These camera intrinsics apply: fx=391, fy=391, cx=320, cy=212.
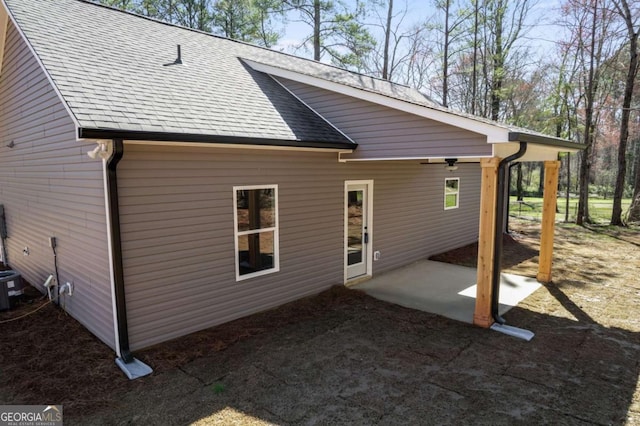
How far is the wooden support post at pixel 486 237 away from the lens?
5.35 m

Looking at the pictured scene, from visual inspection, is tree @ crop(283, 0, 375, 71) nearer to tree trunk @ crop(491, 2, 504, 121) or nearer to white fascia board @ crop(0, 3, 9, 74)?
tree trunk @ crop(491, 2, 504, 121)

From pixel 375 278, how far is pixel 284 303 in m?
2.48

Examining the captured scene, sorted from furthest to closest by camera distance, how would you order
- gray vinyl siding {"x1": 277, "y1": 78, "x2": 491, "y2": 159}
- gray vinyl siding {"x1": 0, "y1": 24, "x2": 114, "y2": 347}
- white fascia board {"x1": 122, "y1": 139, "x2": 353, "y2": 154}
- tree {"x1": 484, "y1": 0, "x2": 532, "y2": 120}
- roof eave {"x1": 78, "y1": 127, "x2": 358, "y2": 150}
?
1. tree {"x1": 484, "y1": 0, "x2": 532, "y2": 120}
2. gray vinyl siding {"x1": 277, "y1": 78, "x2": 491, "y2": 159}
3. gray vinyl siding {"x1": 0, "y1": 24, "x2": 114, "y2": 347}
4. white fascia board {"x1": 122, "y1": 139, "x2": 353, "y2": 154}
5. roof eave {"x1": 78, "y1": 127, "x2": 358, "y2": 150}

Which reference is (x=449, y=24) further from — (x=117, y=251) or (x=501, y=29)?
(x=117, y=251)

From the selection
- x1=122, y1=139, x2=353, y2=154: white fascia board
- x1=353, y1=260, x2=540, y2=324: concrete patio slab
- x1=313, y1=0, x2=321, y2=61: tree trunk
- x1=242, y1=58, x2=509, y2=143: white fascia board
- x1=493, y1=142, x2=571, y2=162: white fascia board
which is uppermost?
x1=313, y1=0, x2=321, y2=61: tree trunk

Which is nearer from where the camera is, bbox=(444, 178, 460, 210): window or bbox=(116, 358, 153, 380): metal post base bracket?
bbox=(116, 358, 153, 380): metal post base bracket

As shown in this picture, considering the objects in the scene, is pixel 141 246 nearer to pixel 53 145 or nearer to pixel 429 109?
pixel 53 145

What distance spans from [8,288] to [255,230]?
4291 mm

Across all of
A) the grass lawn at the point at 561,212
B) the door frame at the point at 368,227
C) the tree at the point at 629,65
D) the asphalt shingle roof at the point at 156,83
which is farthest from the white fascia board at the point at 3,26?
the grass lawn at the point at 561,212

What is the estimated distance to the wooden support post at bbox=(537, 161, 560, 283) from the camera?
753 cm

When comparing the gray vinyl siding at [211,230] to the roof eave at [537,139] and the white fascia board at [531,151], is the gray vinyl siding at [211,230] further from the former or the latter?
the roof eave at [537,139]

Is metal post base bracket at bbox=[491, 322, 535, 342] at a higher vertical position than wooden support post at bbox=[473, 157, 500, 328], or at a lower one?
lower

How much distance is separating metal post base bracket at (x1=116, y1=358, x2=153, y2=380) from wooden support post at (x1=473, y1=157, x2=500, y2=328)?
4.48 metres

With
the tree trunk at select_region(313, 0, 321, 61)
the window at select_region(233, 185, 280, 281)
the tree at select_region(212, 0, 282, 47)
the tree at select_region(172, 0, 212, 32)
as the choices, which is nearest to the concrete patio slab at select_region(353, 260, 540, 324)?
the window at select_region(233, 185, 280, 281)
